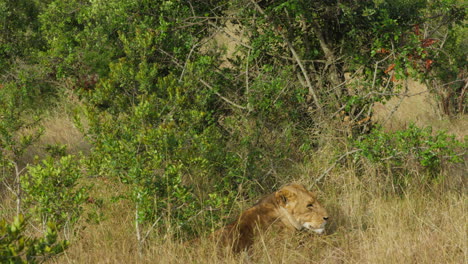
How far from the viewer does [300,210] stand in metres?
4.73

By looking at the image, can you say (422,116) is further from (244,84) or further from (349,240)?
(349,240)

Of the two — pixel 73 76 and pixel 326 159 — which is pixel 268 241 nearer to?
pixel 326 159

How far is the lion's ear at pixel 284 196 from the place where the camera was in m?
4.75

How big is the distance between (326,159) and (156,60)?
2602 millimetres

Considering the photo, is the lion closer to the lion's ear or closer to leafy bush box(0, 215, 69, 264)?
the lion's ear

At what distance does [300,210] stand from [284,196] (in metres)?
0.19

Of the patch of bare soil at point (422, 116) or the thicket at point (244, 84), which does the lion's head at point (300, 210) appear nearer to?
the thicket at point (244, 84)

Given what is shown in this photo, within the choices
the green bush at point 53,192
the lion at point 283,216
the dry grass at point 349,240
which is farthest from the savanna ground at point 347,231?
the green bush at point 53,192

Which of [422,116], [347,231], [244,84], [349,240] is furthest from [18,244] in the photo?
[422,116]

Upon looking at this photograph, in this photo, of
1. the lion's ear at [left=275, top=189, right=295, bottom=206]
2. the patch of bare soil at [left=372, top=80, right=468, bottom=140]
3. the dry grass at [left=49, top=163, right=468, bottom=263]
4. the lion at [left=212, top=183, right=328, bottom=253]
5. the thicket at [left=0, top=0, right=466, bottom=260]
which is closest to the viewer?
the dry grass at [left=49, top=163, right=468, bottom=263]

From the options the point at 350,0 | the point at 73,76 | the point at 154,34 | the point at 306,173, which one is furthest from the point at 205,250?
the point at 73,76

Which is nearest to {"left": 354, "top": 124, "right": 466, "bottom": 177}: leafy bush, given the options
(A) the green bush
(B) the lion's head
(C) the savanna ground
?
(C) the savanna ground

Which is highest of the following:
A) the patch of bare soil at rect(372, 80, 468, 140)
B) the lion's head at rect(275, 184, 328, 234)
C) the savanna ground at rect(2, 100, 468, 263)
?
the lion's head at rect(275, 184, 328, 234)

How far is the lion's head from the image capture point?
473 cm
